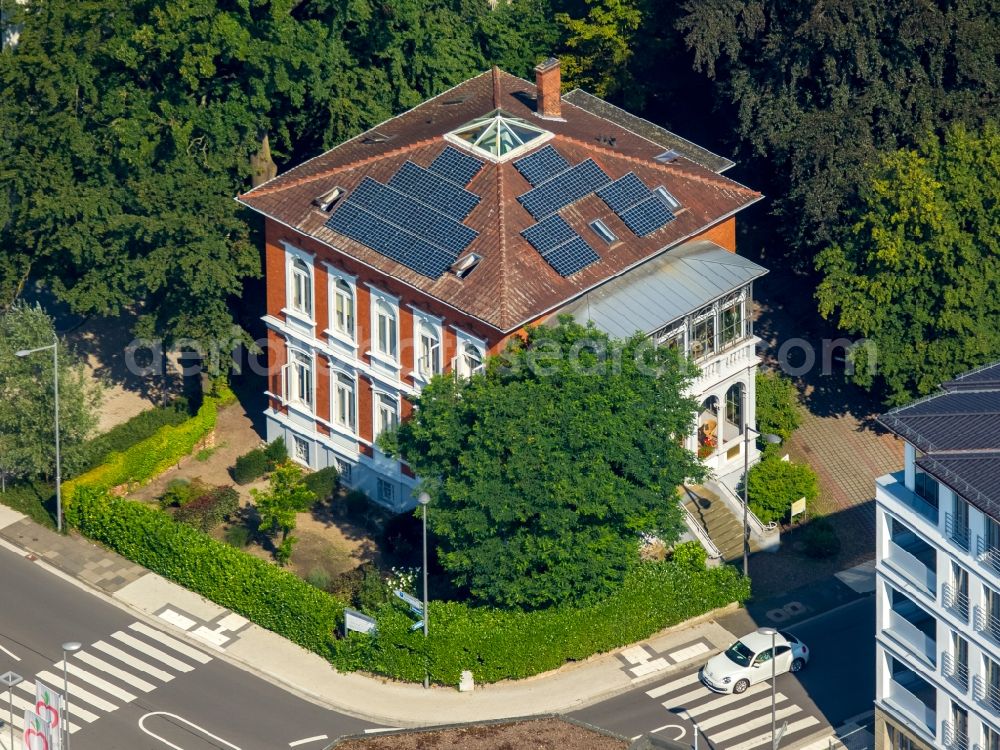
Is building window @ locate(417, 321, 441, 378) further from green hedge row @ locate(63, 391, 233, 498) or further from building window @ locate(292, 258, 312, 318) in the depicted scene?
Result: green hedge row @ locate(63, 391, 233, 498)

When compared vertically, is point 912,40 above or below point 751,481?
above

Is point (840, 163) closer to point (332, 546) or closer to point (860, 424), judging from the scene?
point (860, 424)

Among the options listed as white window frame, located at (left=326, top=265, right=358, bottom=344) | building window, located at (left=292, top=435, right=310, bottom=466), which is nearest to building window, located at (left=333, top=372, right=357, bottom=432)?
white window frame, located at (left=326, top=265, right=358, bottom=344)

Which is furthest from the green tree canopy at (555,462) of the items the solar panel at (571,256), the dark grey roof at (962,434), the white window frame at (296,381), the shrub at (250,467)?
the shrub at (250,467)

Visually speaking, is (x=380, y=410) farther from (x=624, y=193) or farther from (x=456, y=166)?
(x=624, y=193)

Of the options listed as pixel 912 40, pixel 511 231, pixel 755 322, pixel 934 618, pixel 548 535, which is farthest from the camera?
pixel 755 322

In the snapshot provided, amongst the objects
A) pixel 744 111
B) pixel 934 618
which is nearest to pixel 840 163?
pixel 744 111

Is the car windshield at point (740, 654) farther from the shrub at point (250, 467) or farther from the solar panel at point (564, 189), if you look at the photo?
the shrub at point (250, 467)
